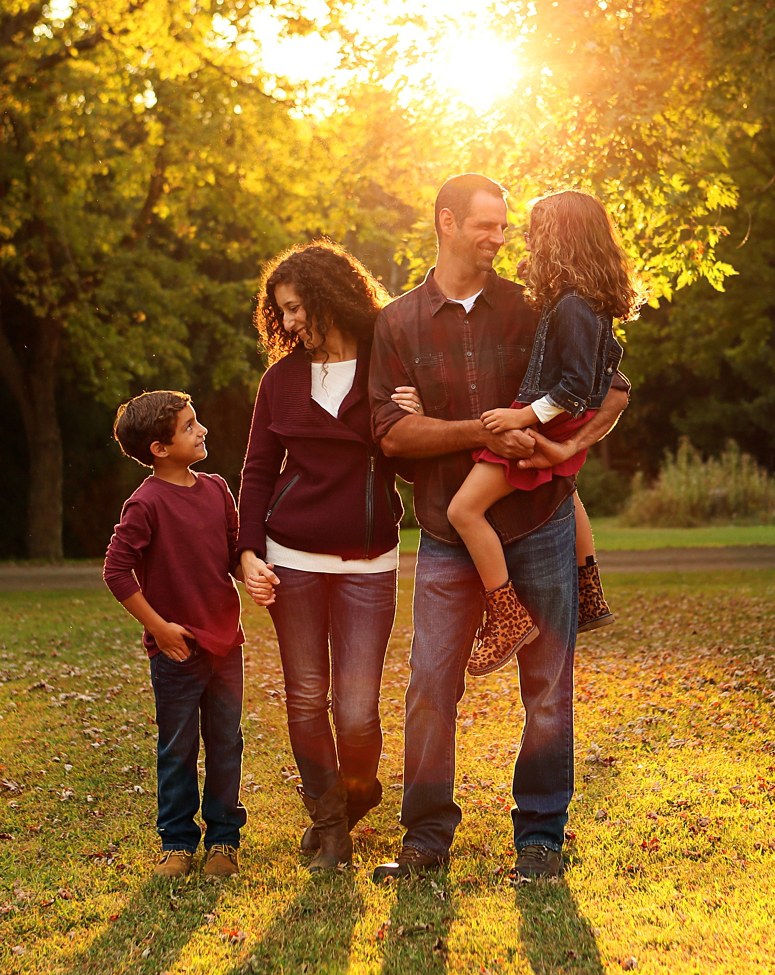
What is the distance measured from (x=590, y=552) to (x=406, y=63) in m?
7.69

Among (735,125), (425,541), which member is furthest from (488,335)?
(735,125)

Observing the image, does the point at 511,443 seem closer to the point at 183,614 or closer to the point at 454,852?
the point at 183,614

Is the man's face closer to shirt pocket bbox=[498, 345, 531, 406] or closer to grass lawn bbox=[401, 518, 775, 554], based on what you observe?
shirt pocket bbox=[498, 345, 531, 406]

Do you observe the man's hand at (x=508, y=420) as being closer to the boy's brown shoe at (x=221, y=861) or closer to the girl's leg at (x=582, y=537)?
the girl's leg at (x=582, y=537)

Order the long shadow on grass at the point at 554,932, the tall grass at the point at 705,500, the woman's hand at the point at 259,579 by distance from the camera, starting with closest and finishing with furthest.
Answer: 1. the long shadow on grass at the point at 554,932
2. the woman's hand at the point at 259,579
3. the tall grass at the point at 705,500

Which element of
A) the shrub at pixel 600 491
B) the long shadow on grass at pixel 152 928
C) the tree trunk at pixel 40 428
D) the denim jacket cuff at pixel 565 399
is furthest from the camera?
the shrub at pixel 600 491

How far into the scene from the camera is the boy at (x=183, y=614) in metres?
3.90

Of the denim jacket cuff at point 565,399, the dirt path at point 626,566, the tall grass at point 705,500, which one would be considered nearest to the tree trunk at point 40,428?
the dirt path at point 626,566

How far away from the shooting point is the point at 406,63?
10.4m

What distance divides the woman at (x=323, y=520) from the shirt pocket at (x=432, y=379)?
277 mm

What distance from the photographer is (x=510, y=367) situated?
3.74 meters

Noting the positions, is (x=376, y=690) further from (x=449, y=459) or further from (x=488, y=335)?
(x=488, y=335)

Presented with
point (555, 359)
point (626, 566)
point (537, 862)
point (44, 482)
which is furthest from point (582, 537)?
point (44, 482)

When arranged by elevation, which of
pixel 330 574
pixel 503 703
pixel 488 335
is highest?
pixel 488 335
